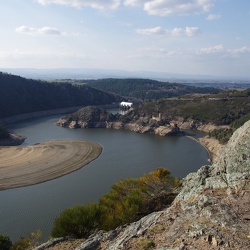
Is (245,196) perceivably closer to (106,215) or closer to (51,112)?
(106,215)

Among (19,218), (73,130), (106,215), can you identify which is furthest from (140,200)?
(73,130)

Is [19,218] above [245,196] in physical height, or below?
below

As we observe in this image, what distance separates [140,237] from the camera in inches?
413

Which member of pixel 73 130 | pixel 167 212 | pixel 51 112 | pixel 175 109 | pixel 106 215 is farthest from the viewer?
pixel 51 112

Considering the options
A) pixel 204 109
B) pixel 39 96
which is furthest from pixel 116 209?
pixel 39 96

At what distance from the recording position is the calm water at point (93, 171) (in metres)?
26.2

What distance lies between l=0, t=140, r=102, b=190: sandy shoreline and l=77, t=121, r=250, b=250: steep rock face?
26.5m

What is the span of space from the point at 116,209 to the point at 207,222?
903 centimetres

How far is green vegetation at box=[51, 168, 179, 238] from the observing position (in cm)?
1675

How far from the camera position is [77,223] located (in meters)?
16.7

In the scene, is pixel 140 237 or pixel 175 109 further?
pixel 175 109

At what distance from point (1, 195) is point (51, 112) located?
74781mm

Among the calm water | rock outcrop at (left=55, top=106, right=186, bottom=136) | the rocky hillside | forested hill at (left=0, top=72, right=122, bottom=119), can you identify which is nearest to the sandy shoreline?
the calm water

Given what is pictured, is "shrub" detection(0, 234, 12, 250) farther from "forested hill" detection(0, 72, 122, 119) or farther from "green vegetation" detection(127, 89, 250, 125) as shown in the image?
"forested hill" detection(0, 72, 122, 119)
